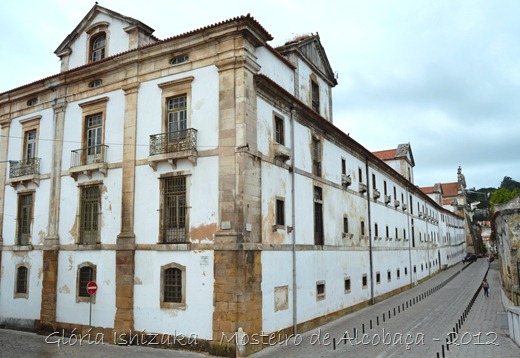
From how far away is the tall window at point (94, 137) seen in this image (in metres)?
18.7

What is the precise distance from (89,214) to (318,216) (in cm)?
1059

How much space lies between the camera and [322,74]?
80.9 feet

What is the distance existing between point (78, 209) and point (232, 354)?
9642 millimetres

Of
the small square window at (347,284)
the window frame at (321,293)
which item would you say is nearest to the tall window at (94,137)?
the window frame at (321,293)

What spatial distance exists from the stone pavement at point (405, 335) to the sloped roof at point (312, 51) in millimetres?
13394

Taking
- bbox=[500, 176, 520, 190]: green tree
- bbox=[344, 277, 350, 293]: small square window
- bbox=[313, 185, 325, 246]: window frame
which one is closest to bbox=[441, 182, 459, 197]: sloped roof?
bbox=[500, 176, 520, 190]: green tree

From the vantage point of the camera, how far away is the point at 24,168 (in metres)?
21.1

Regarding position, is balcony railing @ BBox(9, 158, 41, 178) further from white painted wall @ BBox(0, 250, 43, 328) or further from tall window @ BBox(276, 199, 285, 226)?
tall window @ BBox(276, 199, 285, 226)

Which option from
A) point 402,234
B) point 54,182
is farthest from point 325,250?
point 402,234

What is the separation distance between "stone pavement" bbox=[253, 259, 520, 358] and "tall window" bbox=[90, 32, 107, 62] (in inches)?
603

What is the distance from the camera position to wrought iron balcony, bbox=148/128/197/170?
1560cm

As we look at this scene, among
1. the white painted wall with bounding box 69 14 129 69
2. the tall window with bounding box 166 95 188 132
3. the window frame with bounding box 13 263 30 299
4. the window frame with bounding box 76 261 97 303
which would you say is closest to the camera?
the tall window with bounding box 166 95 188 132

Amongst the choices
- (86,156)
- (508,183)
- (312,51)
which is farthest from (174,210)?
(508,183)

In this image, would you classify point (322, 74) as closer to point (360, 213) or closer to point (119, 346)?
point (360, 213)
